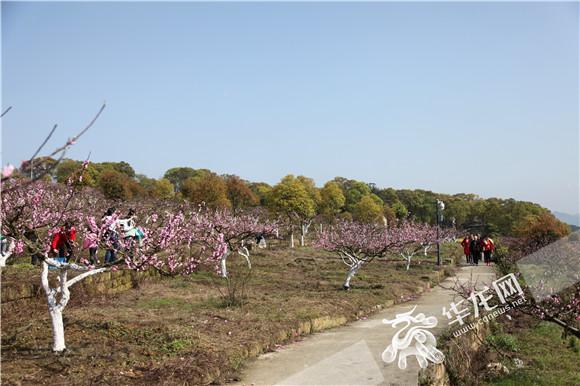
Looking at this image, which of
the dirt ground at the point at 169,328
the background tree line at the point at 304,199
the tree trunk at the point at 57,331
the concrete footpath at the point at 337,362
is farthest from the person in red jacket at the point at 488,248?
the tree trunk at the point at 57,331

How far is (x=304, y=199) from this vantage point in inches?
1604

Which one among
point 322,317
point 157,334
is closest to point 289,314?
point 322,317

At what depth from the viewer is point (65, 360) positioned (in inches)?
263

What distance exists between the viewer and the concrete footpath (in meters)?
6.99

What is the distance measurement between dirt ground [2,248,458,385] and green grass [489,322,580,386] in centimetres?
372

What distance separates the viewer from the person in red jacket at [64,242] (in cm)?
881

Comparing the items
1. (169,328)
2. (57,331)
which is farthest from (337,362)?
(57,331)

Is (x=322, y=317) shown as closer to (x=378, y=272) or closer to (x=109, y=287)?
(x=109, y=287)

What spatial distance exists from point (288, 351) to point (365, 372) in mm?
1759

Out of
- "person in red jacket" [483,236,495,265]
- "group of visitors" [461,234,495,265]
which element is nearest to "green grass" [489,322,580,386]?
"person in red jacket" [483,236,495,265]

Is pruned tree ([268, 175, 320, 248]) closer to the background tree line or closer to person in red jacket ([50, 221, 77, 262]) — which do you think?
the background tree line

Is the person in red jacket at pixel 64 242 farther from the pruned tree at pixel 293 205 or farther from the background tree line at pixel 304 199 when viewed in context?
the pruned tree at pixel 293 205

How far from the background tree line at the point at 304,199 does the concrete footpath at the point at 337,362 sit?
5.41 m

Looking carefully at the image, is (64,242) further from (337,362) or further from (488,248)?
(488,248)
